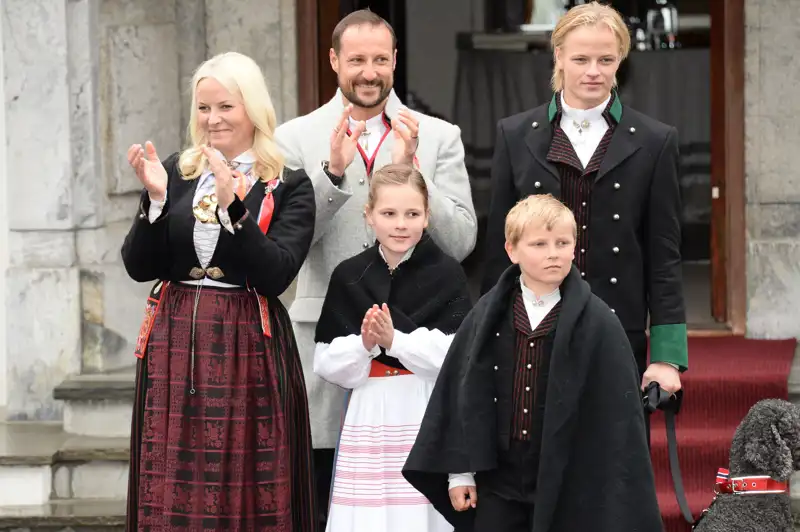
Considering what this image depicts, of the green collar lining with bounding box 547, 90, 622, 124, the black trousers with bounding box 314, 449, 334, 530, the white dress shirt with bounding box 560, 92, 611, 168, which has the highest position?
the green collar lining with bounding box 547, 90, 622, 124

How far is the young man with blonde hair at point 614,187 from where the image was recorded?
412 centimetres

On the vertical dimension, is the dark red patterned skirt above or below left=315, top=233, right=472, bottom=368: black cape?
below

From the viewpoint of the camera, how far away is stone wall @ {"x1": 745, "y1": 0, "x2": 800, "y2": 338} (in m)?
6.71

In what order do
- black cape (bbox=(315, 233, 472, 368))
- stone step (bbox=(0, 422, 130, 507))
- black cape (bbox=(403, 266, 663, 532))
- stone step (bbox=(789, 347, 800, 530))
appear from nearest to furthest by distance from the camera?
1. black cape (bbox=(403, 266, 663, 532))
2. black cape (bbox=(315, 233, 472, 368))
3. stone step (bbox=(789, 347, 800, 530))
4. stone step (bbox=(0, 422, 130, 507))

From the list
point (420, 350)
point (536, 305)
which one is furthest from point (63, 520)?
point (536, 305)

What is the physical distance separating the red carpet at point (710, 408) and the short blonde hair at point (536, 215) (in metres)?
2.06

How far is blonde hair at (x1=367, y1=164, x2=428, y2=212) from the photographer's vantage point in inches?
169

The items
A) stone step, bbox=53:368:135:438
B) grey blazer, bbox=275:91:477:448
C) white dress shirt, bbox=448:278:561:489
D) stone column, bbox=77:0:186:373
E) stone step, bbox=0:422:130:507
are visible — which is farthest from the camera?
stone column, bbox=77:0:186:373

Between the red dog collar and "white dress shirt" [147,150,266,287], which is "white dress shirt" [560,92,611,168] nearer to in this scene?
"white dress shirt" [147,150,266,287]

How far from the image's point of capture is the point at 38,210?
6547 mm

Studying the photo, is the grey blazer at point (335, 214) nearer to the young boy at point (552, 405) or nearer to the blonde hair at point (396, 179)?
the blonde hair at point (396, 179)

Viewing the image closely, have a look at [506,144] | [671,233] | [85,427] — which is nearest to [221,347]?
[506,144]

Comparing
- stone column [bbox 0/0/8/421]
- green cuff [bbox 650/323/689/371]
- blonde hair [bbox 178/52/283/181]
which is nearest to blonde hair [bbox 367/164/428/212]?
blonde hair [bbox 178/52/283/181]

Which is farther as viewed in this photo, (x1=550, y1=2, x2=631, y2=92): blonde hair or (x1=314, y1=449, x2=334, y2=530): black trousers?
(x1=314, y1=449, x2=334, y2=530): black trousers
